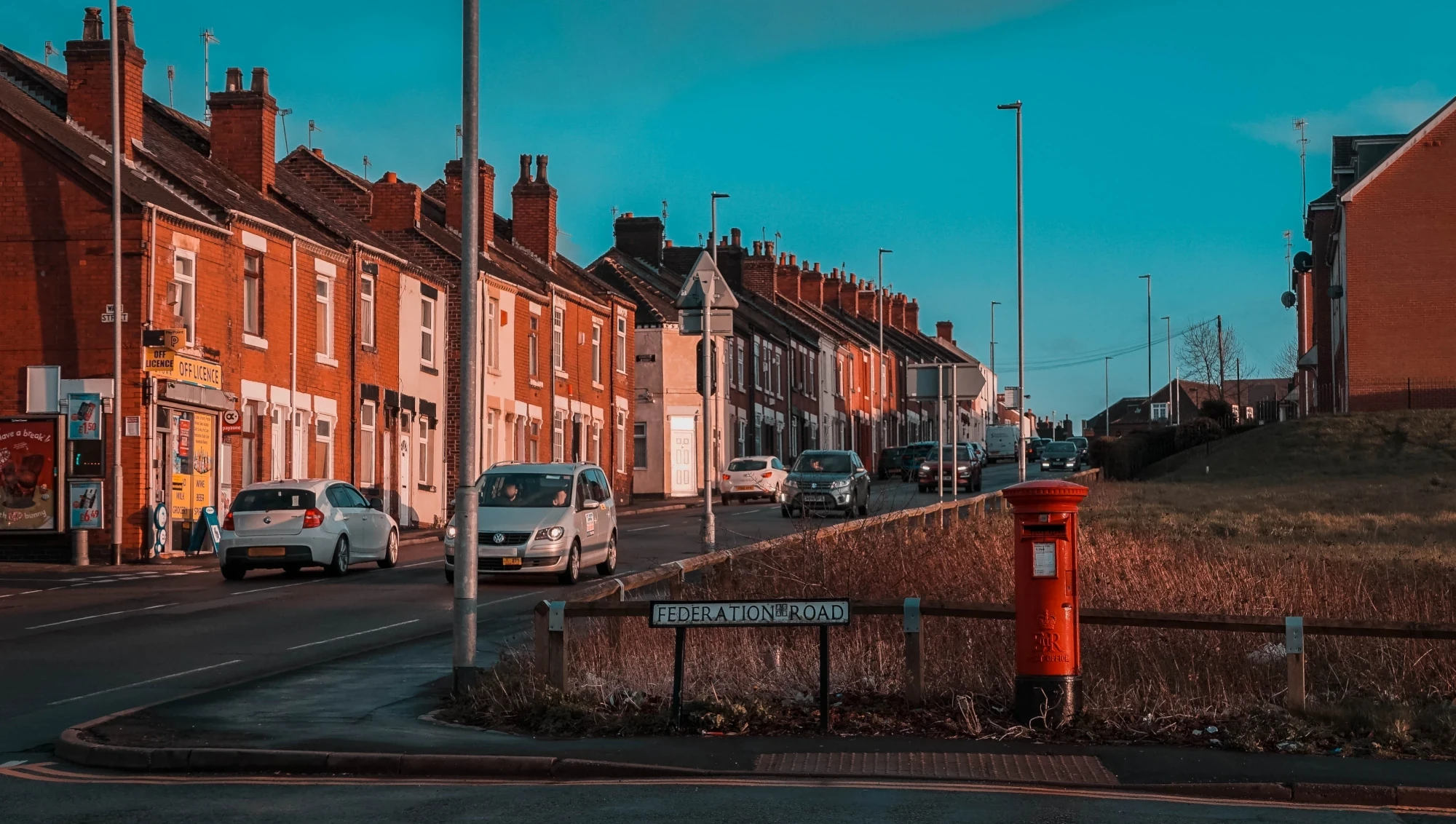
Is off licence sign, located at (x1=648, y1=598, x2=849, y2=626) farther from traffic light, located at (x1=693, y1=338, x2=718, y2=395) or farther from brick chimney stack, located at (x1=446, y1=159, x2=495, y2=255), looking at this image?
traffic light, located at (x1=693, y1=338, x2=718, y2=395)

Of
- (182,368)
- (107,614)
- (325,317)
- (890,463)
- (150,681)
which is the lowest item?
(150,681)

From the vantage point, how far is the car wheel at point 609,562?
26.0 meters

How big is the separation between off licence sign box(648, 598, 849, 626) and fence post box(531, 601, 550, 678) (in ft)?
3.54

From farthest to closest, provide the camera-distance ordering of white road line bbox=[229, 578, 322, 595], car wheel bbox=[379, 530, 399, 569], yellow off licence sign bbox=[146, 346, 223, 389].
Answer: yellow off licence sign bbox=[146, 346, 223, 389], car wheel bbox=[379, 530, 399, 569], white road line bbox=[229, 578, 322, 595]

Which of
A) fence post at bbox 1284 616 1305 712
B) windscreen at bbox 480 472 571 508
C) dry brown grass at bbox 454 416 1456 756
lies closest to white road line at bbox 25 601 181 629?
windscreen at bbox 480 472 571 508

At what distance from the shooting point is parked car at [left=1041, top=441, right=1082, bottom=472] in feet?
262

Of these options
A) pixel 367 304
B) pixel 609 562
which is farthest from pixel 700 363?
pixel 609 562

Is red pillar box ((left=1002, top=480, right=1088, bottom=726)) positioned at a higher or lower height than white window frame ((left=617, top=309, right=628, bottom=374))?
lower

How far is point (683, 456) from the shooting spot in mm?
63875

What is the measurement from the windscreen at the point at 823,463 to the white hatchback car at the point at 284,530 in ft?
56.3

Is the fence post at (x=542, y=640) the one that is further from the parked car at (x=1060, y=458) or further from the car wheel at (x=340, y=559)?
the parked car at (x=1060, y=458)

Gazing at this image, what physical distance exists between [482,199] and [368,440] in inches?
424

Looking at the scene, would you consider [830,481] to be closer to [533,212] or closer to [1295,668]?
[533,212]

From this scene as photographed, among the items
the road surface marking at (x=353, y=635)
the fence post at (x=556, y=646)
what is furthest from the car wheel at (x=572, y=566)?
the fence post at (x=556, y=646)
